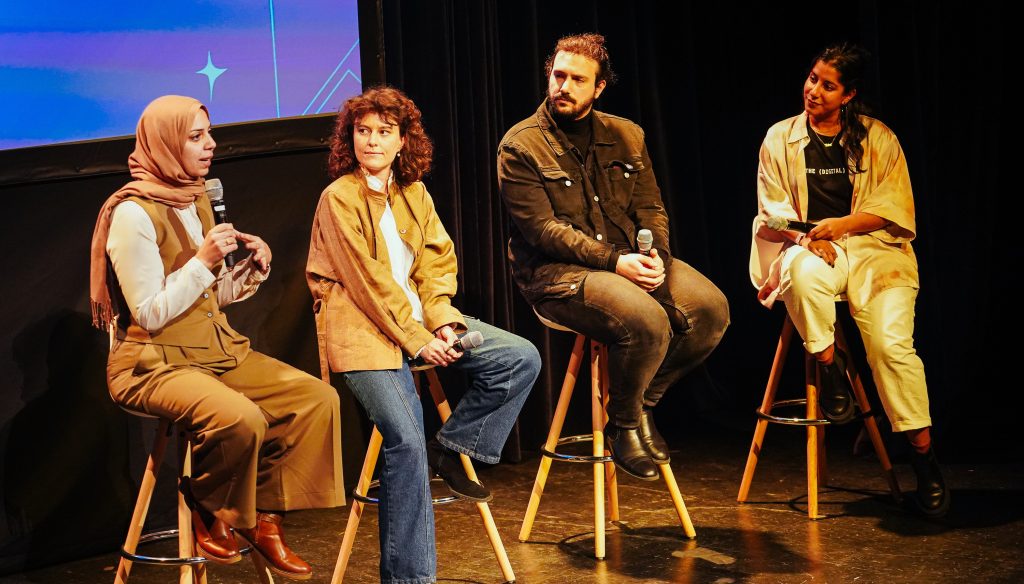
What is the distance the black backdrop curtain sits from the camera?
394 centimetres

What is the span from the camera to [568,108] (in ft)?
12.7

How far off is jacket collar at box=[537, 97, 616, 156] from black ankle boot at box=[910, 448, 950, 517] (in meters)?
1.55

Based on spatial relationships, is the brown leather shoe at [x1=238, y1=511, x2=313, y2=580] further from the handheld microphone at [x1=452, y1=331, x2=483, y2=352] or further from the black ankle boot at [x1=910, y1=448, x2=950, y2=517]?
the black ankle boot at [x1=910, y1=448, x2=950, y2=517]

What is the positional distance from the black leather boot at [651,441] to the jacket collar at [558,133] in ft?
3.05

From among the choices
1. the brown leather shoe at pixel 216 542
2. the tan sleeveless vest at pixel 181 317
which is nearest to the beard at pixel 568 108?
the tan sleeveless vest at pixel 181 317

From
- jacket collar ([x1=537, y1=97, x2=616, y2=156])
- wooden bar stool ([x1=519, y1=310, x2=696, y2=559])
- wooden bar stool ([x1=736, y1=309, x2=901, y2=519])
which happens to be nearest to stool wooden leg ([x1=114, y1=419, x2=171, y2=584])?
wooden bar stool ([x1=519, y1=310, x2=696, y2=559])

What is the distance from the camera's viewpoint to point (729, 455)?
5.00m

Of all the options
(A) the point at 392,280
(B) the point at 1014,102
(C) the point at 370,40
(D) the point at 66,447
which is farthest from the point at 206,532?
(B) the point at 1014,102

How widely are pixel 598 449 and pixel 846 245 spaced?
1.20 metres

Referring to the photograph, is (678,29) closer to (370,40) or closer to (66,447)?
(370,40)

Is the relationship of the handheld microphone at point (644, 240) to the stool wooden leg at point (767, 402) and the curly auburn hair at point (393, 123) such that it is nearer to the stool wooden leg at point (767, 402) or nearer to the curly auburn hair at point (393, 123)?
the curly auburn hair at point (393, 123)

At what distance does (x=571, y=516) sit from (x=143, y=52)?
2272 millimetres

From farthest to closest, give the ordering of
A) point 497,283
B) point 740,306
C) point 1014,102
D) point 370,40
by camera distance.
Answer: point 740,306 → point 1014,102 → point 497,283 → point 370,40

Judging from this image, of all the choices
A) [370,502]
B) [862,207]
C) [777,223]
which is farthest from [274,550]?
[862,207]
